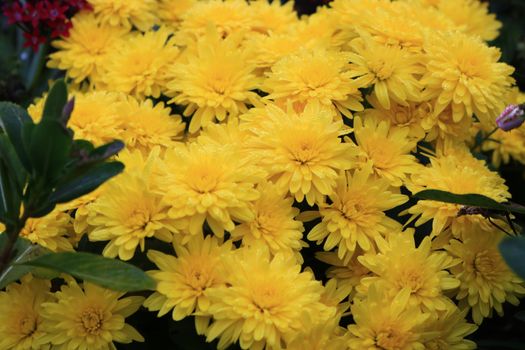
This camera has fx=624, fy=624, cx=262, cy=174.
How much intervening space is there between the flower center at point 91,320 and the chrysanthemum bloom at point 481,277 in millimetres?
634

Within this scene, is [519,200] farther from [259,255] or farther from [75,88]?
[75,88]

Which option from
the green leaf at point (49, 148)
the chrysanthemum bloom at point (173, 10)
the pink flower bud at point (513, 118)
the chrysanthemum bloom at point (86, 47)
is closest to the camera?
the green leaf at point (49, 148)

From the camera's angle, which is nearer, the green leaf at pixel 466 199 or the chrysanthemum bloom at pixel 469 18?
the green leaf at pixel 466 199

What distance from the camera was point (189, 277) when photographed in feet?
3.36

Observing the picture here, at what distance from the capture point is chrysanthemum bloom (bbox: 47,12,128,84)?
4.99 feet

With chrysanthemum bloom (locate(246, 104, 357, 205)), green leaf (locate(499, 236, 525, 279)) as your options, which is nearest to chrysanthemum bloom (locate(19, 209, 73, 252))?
chrysanthemum bloom (locate(246, 104, 357, 205))

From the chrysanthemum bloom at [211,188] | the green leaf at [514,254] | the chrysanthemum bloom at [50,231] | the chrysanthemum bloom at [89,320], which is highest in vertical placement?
the green leaf at [514,254]

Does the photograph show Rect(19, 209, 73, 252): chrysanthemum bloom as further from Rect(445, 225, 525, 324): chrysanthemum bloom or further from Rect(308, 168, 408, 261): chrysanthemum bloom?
Rect(445, 225, 525, 324): chrysanthemum bloom

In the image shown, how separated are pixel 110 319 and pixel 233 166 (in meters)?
0.33

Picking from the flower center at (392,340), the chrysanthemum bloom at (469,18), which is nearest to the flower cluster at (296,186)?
the flower center at (392,340)

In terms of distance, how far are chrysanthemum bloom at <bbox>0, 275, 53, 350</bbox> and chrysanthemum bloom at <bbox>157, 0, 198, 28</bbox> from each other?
31.8 inches

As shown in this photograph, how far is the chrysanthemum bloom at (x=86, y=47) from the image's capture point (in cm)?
152

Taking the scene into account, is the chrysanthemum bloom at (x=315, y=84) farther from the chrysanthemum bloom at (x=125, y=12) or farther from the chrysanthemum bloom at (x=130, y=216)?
the chrysanthemum bloom at (x=125, y=12)

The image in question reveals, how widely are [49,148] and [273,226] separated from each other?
407mm
